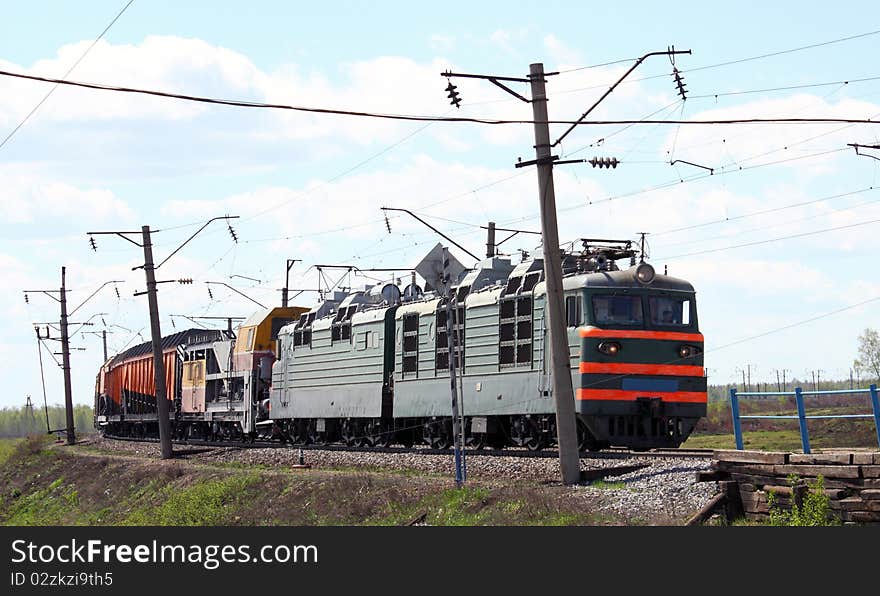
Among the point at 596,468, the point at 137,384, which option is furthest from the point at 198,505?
the point at 137,384

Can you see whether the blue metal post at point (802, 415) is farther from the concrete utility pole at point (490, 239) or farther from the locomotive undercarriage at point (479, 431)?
the concrete utility pole at point (490, 239)

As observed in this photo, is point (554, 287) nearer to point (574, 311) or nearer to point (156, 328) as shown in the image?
point (574, 311)

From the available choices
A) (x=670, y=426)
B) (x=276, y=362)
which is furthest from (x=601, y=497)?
(x=276, y=362)

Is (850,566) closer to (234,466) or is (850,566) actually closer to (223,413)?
(234,466)

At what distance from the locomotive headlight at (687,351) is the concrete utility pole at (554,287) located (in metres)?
5.41

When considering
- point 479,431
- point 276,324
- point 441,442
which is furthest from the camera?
point 276,324

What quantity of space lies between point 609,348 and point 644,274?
6.30 feet

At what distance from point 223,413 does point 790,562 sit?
37.2 meters

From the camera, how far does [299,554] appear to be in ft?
→ 43.9

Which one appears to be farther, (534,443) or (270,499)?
(534,443)

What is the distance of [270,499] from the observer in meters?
25.1

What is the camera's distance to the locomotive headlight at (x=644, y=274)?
Result: 25.3 m

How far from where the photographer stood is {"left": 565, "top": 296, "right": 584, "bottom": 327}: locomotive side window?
25.0m

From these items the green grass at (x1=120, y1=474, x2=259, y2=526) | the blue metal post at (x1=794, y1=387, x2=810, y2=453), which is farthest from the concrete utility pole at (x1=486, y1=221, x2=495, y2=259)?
the blue metal post at (x1=794, y1=387, x2=810, y2=453)
